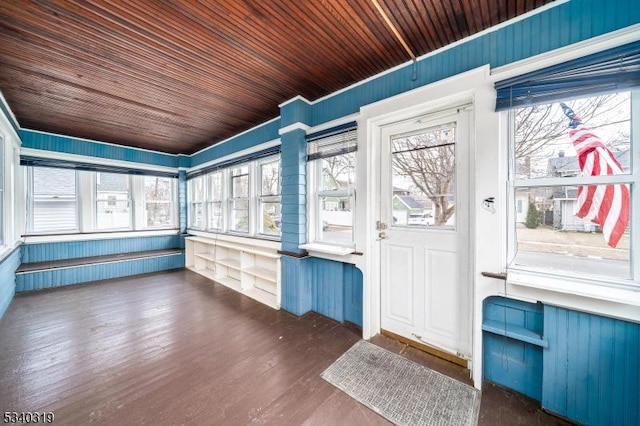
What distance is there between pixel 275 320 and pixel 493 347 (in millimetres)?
2242

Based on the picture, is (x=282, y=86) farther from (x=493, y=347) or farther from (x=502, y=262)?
(x=493, y=347)

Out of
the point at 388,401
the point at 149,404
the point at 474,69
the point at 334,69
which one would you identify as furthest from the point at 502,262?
the point at 149,404

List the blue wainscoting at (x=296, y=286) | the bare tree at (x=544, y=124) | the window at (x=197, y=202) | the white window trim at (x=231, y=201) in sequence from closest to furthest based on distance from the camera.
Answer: the bare tree at (x=544, y=124)
the blue wainscoting at (x=296, y=286)
the white window trim at (x=231, y=201)
the window at (x=197, y=202)

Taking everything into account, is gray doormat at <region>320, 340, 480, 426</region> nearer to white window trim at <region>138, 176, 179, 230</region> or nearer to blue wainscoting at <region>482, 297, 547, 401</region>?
blue wainscoting at <region>482, 297, 547, 401</region>

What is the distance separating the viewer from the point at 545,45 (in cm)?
165

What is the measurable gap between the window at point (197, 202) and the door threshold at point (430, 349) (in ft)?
16.2

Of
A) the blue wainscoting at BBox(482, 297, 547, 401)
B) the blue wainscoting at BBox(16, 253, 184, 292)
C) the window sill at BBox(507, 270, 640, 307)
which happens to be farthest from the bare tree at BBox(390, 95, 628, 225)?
the blue wainscoting at BBox(16, 253, 184, 292)

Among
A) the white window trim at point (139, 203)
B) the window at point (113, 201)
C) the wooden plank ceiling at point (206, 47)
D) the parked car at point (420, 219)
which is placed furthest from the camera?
the white window trim at point (139, 203)

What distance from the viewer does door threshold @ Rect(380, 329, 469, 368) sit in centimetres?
210

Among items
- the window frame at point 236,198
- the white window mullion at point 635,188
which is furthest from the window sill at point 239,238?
the white window mullion at point 635,188

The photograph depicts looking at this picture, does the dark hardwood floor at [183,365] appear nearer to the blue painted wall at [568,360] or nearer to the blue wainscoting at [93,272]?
the blue painted wall at [568,360]

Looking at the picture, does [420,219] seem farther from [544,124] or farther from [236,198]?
[236,198]

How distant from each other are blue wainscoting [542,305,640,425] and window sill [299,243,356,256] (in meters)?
1.66

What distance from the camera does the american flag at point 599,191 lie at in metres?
1.49
